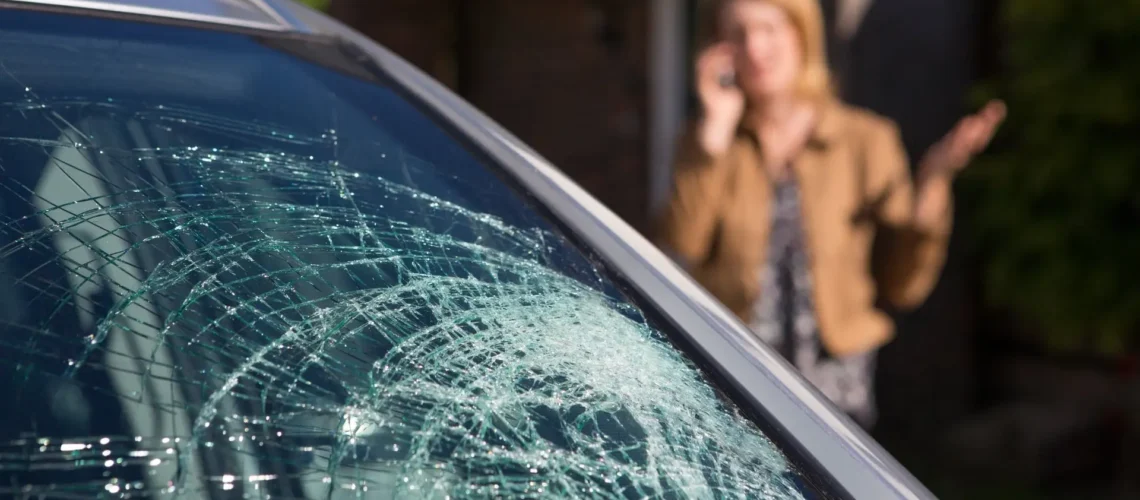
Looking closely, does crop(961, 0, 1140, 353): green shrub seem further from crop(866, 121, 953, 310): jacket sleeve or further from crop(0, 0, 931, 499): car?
crop(0, 0, 931, 499): car

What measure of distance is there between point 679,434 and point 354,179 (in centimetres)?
44

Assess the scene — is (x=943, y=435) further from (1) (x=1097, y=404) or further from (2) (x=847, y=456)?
(2) (x=847, y=456)

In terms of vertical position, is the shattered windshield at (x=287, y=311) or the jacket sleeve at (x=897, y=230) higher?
the jacket sleeve at (x=897, y=230)

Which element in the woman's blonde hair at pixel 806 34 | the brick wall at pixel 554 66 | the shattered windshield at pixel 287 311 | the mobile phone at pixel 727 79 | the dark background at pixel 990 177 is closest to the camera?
the shattered windshield at pixel 287 311

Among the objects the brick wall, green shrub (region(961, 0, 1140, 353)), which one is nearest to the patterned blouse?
green shrub (region(961, 0, 1140, 353))

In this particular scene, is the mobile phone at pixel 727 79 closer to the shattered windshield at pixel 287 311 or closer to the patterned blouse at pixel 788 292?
the patterned blouse at pixel 788 292

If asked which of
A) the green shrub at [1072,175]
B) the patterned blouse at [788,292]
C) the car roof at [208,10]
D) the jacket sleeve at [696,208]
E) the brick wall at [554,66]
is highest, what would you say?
the brick wall at [554,66]

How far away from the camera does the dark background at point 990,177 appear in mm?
4551

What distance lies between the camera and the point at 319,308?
3.87 ft

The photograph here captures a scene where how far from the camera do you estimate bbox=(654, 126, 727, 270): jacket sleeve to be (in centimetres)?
315

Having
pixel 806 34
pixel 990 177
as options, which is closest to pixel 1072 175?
pixel 990 177

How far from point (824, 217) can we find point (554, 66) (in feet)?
14.8

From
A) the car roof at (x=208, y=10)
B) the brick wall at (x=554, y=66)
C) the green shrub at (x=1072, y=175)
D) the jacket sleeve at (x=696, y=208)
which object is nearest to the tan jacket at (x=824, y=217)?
the jacket sleeve at (x=696, y=208)

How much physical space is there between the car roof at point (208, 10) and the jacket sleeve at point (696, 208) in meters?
1.70
